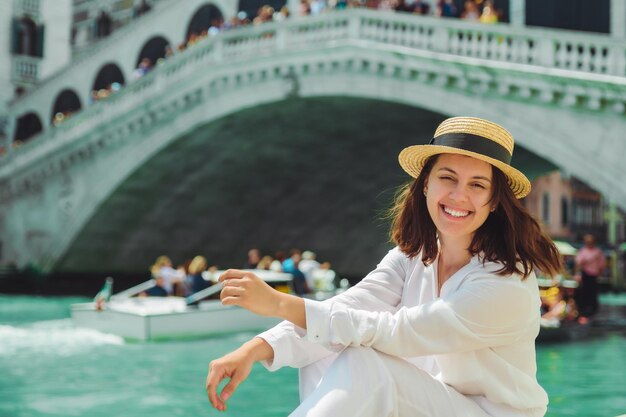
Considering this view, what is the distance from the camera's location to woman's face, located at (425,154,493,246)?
215 cm

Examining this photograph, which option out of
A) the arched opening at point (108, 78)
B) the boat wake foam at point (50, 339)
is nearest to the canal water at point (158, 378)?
the boat wake foam at point (50, 339)

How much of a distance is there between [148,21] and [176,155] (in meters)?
5.19

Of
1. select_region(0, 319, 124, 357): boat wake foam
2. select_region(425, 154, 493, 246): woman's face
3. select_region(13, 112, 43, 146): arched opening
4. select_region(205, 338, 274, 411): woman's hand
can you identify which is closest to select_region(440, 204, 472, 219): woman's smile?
select_region(425, 154, 493, 246): woman's face

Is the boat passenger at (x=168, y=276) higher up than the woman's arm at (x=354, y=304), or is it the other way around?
the woman's arm at (x=354, y=304)

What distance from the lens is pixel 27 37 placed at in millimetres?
25219

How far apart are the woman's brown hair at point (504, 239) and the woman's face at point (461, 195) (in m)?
0.04

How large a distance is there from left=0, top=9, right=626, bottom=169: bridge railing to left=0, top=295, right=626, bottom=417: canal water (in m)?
3.84

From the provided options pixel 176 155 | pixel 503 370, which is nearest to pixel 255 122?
pixel 176 155

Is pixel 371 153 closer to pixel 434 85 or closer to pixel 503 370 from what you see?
pixel 434 85

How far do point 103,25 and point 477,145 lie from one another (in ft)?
88.4

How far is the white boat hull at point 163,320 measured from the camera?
9721mm

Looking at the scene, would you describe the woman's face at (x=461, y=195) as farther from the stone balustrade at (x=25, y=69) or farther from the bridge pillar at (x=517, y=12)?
the stone balustrade at (x=25, y=69)

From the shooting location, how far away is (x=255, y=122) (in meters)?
16.3

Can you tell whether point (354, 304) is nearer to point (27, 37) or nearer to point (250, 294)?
point (250, 294)
